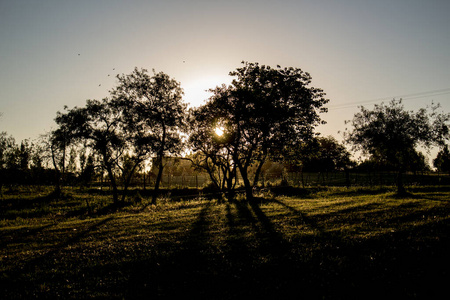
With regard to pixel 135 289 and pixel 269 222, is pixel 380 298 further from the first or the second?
pixel 269 222

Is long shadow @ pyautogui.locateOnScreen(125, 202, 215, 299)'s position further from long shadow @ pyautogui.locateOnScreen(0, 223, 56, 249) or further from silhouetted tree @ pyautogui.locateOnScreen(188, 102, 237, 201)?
silhouetted tree @ pyautogui.locateOnScreen(188, 102, 237, 201)

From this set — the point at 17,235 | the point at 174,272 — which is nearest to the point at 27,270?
the point at 174,272

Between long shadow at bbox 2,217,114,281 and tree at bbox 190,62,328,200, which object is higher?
tree at bbox 190,62,328,200

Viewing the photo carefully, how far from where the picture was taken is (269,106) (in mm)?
22953

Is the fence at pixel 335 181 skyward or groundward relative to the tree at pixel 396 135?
groundward

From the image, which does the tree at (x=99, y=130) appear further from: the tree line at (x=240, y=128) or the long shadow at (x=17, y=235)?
the long shadow at (x=17, y=235)

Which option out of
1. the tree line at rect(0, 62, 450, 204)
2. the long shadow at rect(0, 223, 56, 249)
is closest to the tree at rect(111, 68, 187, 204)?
the tree line at rect(0, 62, 450, 204)

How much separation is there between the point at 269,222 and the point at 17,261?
11400 mm

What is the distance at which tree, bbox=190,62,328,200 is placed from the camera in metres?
23.6

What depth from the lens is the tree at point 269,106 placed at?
23.6 meters

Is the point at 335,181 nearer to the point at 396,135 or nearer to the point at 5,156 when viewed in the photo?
the point at 396,135

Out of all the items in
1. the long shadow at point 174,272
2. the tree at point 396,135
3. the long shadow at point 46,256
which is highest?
the tree at point 396,135

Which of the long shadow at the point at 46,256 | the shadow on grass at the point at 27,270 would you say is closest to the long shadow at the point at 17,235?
the long shadow at the point at 46,256

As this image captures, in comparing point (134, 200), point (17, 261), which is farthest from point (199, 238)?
point (134, 200)
